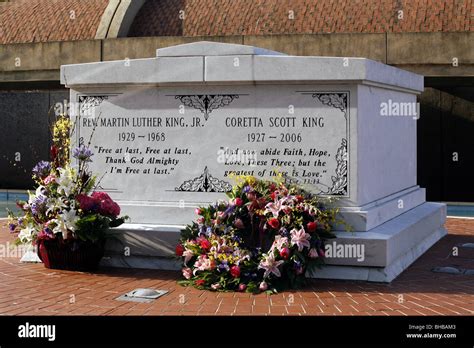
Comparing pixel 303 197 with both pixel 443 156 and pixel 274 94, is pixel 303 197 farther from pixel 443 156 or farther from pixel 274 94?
pixel 443 156

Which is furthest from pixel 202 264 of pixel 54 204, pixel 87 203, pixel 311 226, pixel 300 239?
pixel 54 204

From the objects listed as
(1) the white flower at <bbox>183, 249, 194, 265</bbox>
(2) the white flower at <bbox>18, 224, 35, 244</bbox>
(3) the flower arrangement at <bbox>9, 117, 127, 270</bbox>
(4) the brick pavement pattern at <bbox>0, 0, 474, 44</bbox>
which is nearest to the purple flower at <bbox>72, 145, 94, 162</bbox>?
(3) the flower arrangement at <bbox>9, 117, 127, 270</bbox>

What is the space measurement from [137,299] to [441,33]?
11995 mm

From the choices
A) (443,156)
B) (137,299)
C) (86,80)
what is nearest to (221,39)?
(443,156)

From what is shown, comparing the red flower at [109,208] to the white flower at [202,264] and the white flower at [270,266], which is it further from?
the white flower at [270,266]

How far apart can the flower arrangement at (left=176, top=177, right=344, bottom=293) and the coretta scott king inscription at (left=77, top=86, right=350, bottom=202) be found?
49 cm

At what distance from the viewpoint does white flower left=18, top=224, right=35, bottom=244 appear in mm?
8141

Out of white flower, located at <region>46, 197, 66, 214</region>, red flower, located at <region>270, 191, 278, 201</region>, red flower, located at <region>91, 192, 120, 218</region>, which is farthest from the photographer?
red flower, located at <region>91, 192, 120, 218</region>

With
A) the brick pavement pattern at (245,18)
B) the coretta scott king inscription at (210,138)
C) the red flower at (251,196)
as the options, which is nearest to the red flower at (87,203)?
the coretta scott king inscription at (210,138)

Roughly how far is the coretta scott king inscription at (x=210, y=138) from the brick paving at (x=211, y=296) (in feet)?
4.27

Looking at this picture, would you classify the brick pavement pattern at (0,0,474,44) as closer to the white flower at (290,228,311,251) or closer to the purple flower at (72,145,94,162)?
the purple flower at (72,145,94,162)

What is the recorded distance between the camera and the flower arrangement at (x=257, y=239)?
7.21m

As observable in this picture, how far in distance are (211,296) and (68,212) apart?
2.16 metres

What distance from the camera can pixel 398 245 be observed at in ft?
27.2
